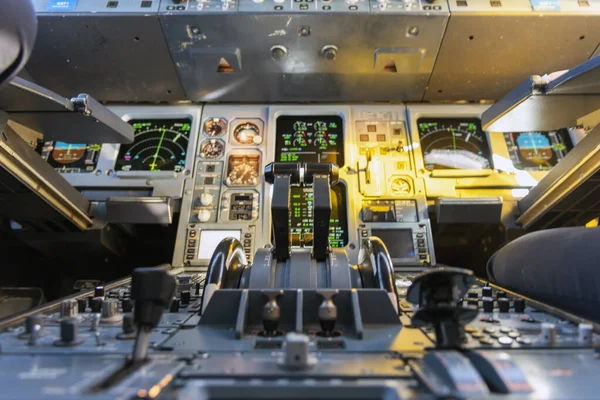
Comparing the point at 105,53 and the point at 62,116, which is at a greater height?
the point at 105,53

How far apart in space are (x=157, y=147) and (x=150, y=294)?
2545 mm

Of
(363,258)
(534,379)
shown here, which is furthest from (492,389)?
(363,258)

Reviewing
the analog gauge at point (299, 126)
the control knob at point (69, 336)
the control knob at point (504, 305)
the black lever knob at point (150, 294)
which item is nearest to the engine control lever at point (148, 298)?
the black lever knob at point (150, 294)

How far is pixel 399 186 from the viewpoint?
2967 millimetres

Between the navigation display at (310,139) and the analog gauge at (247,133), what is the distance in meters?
0.18

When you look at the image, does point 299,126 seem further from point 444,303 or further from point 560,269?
point 444,303

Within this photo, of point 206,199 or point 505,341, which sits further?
point 206,199

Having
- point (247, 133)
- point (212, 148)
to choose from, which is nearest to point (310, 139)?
point (247, 133)

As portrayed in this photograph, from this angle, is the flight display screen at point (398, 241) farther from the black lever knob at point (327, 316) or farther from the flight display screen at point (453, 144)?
the black lever knob at point (327, 316)

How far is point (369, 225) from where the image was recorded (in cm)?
280

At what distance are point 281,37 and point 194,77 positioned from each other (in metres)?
0.78

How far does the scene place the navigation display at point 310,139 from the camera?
3.16 m

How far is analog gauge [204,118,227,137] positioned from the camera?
10.7ft

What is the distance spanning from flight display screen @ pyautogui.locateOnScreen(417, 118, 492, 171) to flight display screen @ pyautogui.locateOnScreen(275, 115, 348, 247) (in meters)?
0.70
